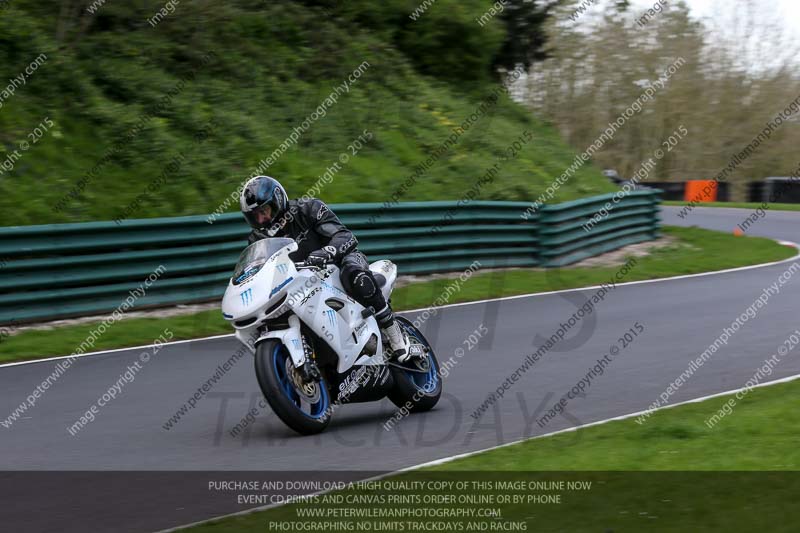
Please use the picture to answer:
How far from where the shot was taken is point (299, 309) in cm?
723

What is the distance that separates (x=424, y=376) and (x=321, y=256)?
1600 mm

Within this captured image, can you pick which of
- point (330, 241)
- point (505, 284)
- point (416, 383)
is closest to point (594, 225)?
point (505, 284)

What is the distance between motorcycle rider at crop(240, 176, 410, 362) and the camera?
7207 millimetres

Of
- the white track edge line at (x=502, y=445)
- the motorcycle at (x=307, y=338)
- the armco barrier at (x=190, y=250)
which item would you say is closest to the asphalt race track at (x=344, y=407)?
the white track edge line at (x=502, y=445)

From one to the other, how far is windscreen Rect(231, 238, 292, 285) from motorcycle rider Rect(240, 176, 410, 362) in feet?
0.52

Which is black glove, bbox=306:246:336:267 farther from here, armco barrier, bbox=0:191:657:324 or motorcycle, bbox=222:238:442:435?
armco barrier, bbox=0:191:657:324

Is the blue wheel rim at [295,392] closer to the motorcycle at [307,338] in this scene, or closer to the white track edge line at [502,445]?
the motorcycle at [307,338]

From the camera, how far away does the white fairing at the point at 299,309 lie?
7016 mm

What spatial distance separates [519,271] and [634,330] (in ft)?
18.6

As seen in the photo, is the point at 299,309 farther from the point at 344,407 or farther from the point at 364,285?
the point at 344,407

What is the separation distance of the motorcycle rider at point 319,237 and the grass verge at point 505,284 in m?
4.76

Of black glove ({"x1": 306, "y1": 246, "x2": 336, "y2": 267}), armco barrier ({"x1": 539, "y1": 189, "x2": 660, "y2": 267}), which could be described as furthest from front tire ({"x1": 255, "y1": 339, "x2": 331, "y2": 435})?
armco barrier ({"x1": 539, "y1": 189, "x2": 660, "y2": 267})
